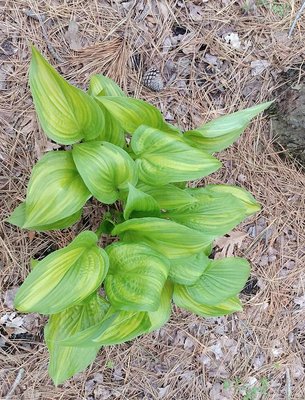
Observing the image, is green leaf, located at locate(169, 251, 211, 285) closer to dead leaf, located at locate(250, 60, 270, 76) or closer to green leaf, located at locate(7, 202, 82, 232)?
green leaf, located at locate(7, 202, 82, 232)

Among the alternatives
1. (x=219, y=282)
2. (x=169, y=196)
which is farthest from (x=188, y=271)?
(x=169, y=196)

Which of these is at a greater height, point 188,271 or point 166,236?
point 166,236

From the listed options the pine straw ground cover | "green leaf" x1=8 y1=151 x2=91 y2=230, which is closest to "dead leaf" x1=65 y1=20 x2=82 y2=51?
the pine straw ground cover

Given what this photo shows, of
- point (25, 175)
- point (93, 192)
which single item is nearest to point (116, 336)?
point (93, 192)

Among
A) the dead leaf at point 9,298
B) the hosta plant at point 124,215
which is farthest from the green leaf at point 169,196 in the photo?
the dead leaf at point 9,298

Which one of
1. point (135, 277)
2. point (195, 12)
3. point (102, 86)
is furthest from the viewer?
point (195, 12)

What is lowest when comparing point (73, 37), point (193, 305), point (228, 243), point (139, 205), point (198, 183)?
point (228, 243)

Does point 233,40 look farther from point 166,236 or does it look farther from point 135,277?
point 135,277
